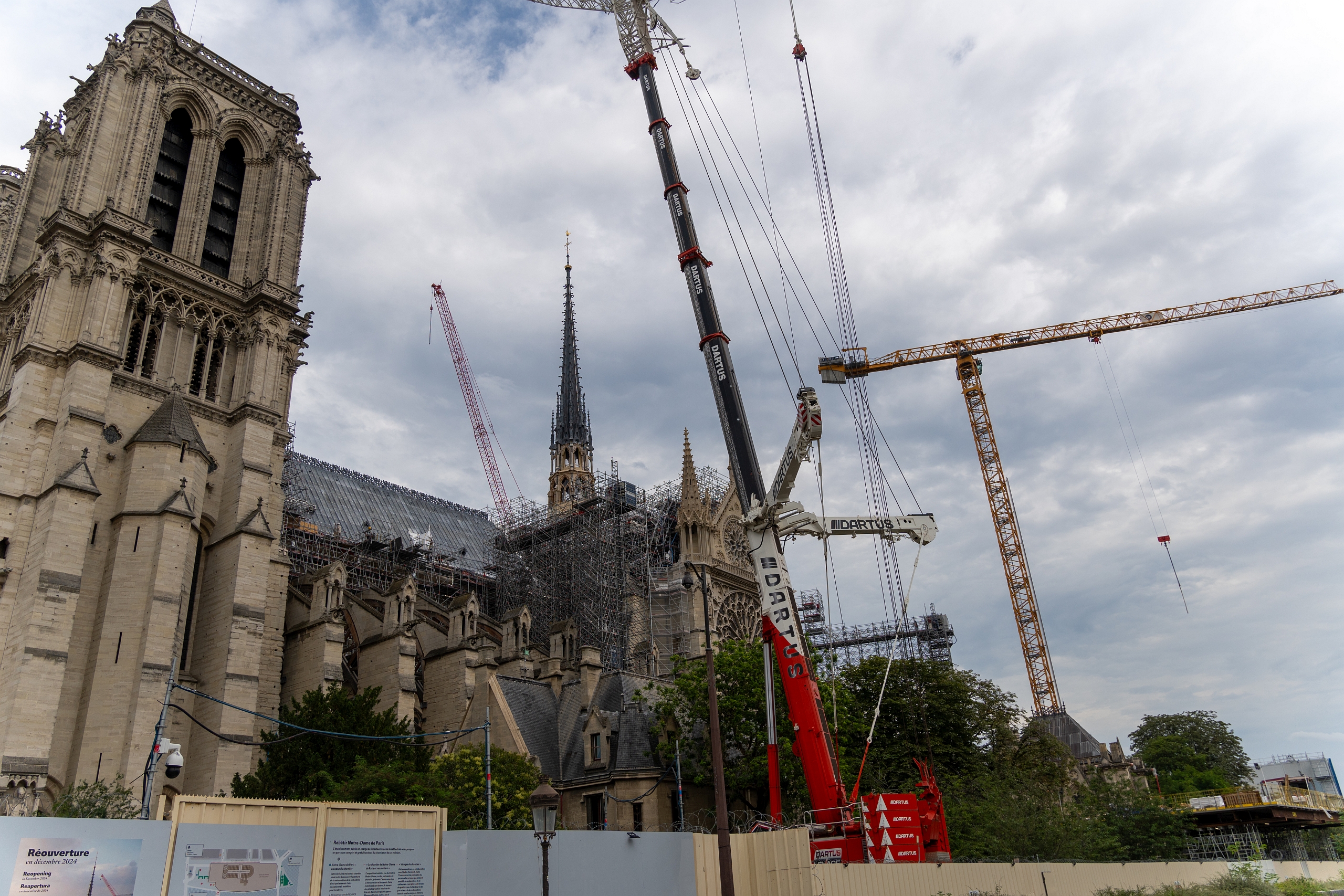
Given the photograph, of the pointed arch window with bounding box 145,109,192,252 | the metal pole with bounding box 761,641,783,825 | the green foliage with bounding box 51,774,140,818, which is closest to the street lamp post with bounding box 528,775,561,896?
the metal pole with bounding box 761,641,783,825

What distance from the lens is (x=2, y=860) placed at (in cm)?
1099

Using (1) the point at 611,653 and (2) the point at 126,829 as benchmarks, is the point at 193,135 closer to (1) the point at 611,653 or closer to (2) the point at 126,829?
(1) the point at 611,653

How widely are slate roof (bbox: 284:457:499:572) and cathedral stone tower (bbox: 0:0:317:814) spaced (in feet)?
39.7

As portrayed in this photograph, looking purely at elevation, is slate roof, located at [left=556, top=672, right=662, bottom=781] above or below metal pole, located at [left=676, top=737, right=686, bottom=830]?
above

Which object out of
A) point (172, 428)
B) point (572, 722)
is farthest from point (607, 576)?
point (172, 428)

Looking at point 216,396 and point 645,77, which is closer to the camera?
point 645,77

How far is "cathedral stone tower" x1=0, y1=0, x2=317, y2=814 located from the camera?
31891 millimetres

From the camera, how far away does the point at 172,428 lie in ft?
123

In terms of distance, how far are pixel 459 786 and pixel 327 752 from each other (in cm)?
537

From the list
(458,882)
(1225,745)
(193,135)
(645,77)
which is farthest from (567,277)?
(458,882)

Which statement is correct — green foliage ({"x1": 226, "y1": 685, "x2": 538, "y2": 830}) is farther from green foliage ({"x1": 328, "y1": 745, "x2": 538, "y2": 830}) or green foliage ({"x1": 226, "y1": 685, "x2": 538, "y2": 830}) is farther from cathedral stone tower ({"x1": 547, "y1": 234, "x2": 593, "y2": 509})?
cathedral stone tower ({"x1": 547, "y1": 234, "x2": 593, "y2": 509})

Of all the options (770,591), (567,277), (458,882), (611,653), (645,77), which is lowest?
(458,882)

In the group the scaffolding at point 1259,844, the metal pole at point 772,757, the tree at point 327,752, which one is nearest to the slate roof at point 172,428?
the tree at point 327,752

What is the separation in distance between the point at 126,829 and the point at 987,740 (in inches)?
1623
